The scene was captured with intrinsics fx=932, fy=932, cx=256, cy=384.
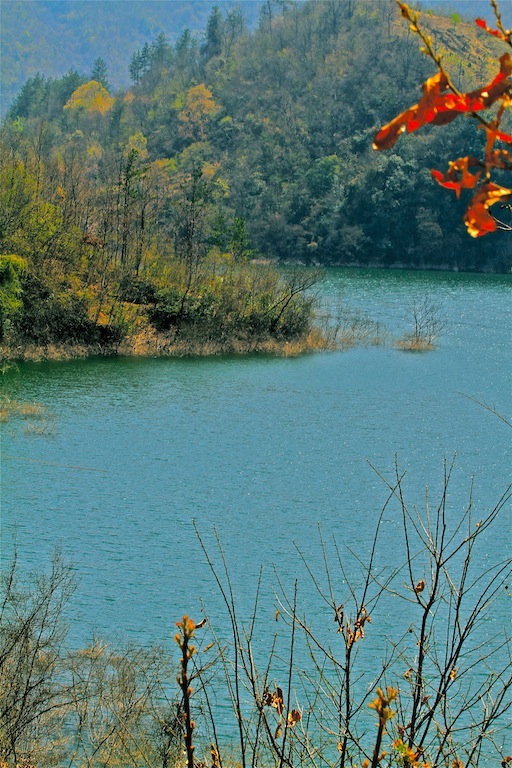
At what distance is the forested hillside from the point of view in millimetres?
27594

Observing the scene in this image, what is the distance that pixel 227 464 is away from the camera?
15469 millimetres

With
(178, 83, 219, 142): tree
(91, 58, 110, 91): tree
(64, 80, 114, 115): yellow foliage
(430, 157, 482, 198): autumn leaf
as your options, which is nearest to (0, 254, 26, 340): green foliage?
(430, 157, 482, 198): autumn leaf

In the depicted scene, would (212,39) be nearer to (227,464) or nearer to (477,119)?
(227,464)

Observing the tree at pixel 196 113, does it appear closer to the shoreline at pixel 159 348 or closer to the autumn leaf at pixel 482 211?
the shoreline at pixel 159 348

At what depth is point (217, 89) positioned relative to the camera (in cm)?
9144

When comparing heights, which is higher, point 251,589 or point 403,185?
point 403,185

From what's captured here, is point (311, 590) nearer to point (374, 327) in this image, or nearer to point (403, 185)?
point (374, 327)

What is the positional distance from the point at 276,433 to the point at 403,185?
50.2 m

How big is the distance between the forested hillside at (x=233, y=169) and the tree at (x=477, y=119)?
21.5 m

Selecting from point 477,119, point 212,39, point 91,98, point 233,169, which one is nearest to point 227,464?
point 477,119

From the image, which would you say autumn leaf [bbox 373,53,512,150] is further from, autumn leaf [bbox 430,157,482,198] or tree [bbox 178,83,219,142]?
tree [bbox 178,83,219,142]

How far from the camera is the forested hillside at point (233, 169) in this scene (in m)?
→ 27.6

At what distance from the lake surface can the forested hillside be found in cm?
373

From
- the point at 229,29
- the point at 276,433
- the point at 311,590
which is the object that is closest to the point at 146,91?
the point at 229,29
